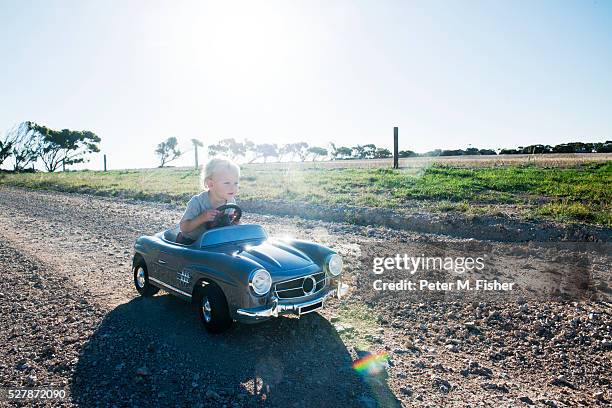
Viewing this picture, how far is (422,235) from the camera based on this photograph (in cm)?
935

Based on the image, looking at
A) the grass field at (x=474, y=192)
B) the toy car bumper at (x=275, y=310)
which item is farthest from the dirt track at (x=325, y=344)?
the grass field at (x=474, y=192)

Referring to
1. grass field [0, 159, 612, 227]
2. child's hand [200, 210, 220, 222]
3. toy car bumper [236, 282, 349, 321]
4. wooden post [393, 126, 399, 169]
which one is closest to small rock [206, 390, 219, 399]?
toy car bumper [236, 282, 349, 321]

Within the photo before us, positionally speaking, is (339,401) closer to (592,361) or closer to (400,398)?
(400,398)

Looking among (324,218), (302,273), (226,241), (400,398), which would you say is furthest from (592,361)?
(324,218)

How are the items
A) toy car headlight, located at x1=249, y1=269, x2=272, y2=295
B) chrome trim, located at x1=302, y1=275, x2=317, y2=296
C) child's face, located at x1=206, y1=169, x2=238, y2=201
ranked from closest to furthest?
toy car headlight, located at x1=249, y1=269, x2=272, y2=295 → chrome trim, located at x1=302, y1=275, x2=317, y2=296 → child's face, located at x1=206, y1=169, x2=238, y2=201

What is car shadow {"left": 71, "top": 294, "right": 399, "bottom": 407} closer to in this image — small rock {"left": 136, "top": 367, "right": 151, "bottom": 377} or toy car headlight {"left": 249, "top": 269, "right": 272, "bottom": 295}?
small rock {"left": 136, "top": 367, "right": 151, "bottom": 377}

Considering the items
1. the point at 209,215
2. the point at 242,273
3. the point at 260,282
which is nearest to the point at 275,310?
the point at 260,282

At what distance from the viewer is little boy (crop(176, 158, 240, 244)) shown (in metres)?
4.97

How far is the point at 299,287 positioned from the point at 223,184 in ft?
5.05

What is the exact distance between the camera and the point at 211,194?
5.18 metres

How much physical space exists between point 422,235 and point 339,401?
6423 mm

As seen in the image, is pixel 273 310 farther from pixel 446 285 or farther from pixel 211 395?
pixel 446 285

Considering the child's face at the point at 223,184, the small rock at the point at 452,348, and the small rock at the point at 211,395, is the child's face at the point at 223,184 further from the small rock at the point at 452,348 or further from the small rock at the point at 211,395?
the small rock at the point at 452,348

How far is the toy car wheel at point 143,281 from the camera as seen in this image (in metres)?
5.48
